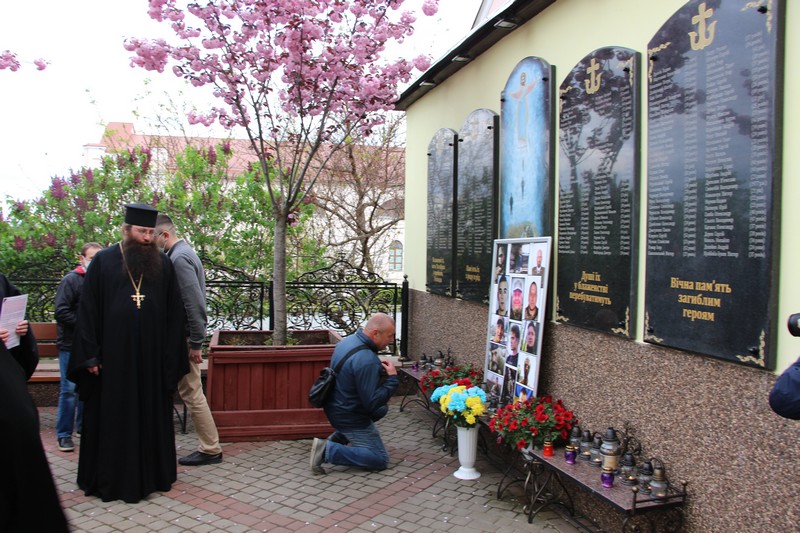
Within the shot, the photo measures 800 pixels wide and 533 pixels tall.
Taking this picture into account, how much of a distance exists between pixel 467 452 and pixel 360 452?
35.6 inches

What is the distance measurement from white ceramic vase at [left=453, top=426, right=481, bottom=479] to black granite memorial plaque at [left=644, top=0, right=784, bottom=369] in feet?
6.42

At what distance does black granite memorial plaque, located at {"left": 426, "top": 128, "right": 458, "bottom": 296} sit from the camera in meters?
7.44

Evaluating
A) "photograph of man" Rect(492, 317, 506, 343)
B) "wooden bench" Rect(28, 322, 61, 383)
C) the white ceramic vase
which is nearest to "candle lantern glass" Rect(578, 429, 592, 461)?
the white ceramic vase

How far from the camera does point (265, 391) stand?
662 centimetres

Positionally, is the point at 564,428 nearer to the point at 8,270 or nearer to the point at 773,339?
the point at 773,339

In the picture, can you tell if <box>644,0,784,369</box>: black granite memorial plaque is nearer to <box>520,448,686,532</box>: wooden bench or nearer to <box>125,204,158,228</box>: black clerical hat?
<box>520,448,686,532</box>: wooden bench

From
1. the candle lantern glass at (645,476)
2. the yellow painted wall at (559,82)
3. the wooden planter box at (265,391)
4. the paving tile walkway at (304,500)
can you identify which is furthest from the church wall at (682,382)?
the wooden planter box at (265,391)

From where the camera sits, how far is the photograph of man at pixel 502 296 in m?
5.76

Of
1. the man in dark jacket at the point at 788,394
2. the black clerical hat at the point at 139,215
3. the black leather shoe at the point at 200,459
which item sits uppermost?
the black clerical hat at the point at 139,215

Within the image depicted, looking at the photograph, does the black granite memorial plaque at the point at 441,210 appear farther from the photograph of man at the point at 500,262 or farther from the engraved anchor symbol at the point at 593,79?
the engraved anchor symbol at the point at 593,79

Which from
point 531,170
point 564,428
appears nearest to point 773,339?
point 564,428

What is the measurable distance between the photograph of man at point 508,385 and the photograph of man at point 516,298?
0.45 meters

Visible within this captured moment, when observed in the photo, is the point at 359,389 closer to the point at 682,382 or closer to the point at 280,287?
the point at 280,287

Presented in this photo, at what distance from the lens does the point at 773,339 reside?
3084 millimetres
